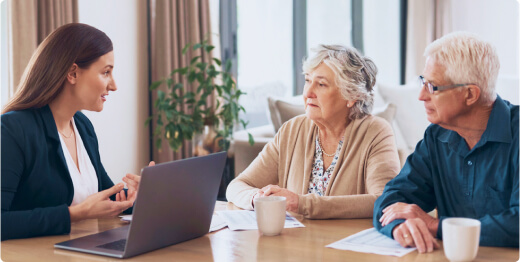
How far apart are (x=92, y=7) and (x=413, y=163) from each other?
2467mm

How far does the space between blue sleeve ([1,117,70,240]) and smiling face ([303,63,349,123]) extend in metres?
0.99

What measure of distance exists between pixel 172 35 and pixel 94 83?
2268 mm

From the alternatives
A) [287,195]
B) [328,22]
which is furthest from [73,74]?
[328,22]

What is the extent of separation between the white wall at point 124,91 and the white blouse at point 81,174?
1.70m

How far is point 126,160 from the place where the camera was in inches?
155

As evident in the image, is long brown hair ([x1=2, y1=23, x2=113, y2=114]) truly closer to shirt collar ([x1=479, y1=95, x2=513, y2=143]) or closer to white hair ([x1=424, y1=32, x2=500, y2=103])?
white hair ([x1=424, y1=32, x2=500, y2=103])

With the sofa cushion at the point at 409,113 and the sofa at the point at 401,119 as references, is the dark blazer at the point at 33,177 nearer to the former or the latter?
the sofa at the point at 401,119

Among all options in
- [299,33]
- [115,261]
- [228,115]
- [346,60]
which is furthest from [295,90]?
[115,261]

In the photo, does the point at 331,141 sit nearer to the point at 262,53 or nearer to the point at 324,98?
the point at 324,98

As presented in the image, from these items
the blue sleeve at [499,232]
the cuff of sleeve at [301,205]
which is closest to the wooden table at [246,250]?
the blue sleeve at [499,232]

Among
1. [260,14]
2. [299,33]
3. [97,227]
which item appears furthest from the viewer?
[299,33]

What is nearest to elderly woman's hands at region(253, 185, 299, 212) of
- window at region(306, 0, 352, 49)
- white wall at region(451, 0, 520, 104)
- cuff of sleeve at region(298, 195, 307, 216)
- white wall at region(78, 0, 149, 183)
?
cuff of sleeve at region(298, 195, 307, 216)

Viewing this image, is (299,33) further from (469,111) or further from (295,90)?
(469,111)

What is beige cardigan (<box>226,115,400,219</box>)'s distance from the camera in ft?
5.86
